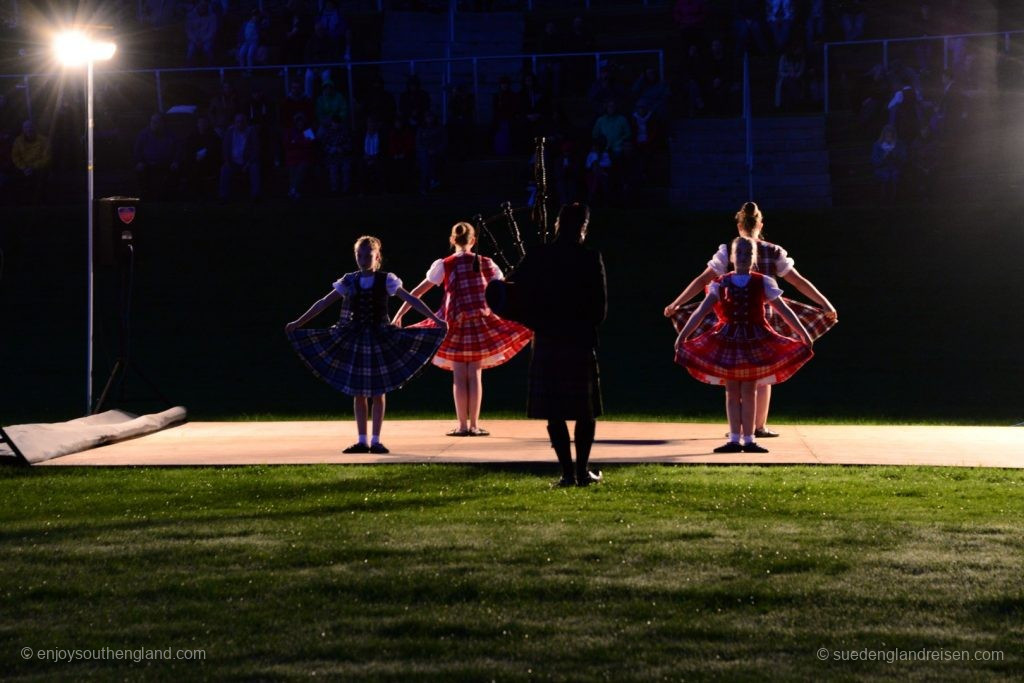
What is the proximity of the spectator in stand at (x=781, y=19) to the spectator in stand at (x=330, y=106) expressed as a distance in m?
7.60

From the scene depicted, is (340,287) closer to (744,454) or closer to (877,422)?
(744,454)

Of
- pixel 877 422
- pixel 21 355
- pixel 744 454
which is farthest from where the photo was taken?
pixel 21 355

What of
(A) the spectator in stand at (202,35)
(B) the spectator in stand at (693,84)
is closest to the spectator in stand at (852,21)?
(B) the spectator in stand at (693,84)

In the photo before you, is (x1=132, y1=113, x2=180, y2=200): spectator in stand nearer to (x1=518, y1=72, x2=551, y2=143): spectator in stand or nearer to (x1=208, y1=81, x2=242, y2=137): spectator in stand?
(x1=208, y1=81, x2=242, y2=137): spectator in stand

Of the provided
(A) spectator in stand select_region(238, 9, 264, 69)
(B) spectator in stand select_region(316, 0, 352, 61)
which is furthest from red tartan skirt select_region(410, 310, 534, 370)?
(A) spectator in stand select_region(238, 9, 264, 69)

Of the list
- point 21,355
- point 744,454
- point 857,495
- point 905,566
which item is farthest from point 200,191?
point 905,566

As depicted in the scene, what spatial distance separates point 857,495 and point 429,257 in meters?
16.9

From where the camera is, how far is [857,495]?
37.4 ft

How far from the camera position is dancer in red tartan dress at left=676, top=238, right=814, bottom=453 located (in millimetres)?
13383

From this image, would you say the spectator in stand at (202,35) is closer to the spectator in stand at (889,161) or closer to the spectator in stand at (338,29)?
the spectator in stand at (338,29)

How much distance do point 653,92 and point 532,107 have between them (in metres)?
2.00

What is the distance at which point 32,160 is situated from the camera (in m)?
32.0

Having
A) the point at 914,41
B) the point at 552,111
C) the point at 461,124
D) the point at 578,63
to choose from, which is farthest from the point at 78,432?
the point at 914,41

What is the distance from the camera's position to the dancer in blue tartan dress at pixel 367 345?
13.6m
